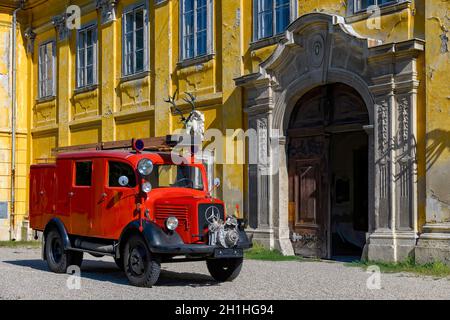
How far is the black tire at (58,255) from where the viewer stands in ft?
43.1

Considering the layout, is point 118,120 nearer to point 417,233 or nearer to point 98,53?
point 98,53

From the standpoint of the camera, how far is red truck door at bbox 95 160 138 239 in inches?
457

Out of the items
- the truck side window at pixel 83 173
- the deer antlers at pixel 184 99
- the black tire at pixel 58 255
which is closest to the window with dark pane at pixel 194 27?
the deer antlers at pixel 184 99

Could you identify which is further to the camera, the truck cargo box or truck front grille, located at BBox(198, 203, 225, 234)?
the truck cargo box

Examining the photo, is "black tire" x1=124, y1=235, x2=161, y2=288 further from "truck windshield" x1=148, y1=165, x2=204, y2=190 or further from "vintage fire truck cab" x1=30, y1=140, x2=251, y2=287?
"truck windshield" x1=148, y1=165, x2=204, y2=190

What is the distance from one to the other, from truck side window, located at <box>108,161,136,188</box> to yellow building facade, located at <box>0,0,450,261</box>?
477 cm

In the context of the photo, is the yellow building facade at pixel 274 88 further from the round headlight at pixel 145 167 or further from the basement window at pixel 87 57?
the round headlight at pixel 145 167

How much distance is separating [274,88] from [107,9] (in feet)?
25.0

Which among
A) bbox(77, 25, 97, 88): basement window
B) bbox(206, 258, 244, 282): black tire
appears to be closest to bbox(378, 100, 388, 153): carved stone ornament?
bbox(206, 258, 244, 282): black tire

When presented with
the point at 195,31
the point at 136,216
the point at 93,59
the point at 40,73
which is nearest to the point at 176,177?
the point at 136,216

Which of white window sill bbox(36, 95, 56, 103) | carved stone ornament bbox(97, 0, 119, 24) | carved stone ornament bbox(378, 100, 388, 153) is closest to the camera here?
carved stone ornament bbox(378, 100, 388, 153)

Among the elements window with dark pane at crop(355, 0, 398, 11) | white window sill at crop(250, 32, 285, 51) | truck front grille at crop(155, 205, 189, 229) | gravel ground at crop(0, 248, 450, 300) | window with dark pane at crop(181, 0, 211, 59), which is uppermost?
window with dark pane at crop(181, 0, 211, 59)

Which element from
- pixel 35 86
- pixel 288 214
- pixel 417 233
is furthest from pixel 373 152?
pixel 35 86

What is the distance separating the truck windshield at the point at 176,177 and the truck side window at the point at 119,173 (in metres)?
0.29
